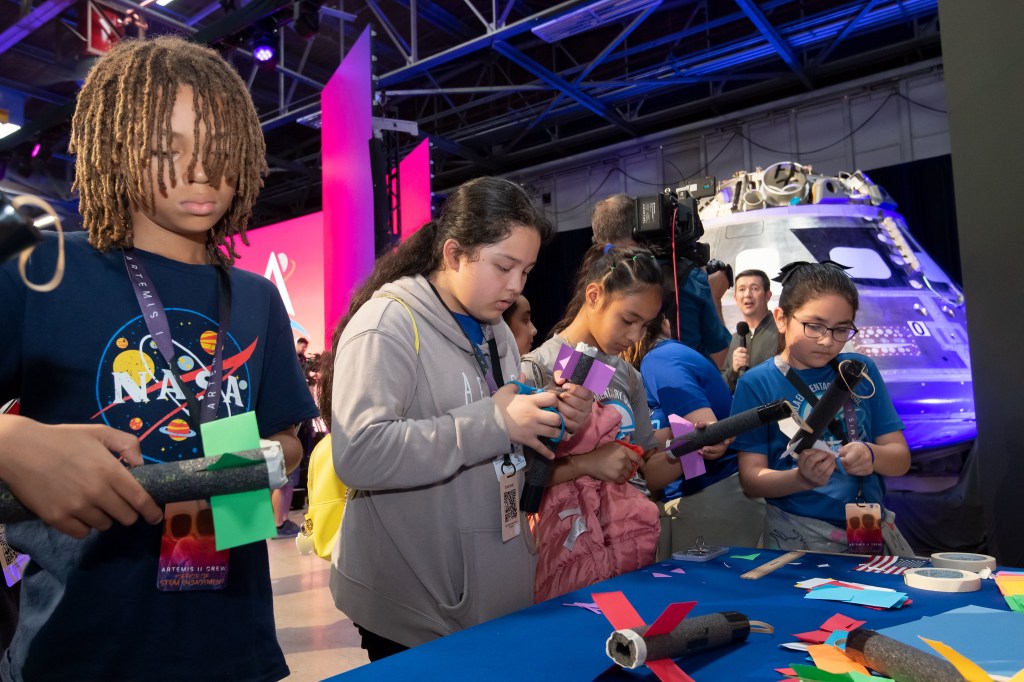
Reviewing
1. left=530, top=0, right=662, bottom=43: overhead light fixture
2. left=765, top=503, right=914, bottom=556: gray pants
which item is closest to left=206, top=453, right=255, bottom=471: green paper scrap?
left=765, top=503, right=914, bottom=556: gray pants

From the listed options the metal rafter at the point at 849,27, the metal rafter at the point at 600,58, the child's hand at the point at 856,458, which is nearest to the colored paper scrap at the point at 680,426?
the child's hand at the point at 856,458

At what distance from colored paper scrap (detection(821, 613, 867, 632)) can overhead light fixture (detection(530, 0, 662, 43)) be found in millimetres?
5955

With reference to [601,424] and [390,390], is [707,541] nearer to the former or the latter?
[601,424]

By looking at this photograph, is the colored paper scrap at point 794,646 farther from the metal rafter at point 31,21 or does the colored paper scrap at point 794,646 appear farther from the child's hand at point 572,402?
the metal rafter at point 31,21

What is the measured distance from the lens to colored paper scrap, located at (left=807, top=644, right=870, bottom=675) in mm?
924

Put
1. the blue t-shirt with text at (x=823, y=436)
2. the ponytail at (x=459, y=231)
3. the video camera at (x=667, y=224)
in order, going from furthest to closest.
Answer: the video camera at (x=667, y=224) → the blue t-shirt with text at (x=823, y=436) → the ponytail at (x=459, y=231)

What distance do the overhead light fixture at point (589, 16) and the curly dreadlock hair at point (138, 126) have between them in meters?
5.75

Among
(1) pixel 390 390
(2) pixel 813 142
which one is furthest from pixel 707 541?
(2) pixel 813 142

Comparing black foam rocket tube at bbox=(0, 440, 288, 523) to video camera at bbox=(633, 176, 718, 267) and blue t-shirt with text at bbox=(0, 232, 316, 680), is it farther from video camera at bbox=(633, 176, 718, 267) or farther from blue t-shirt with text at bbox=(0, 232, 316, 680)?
video camera at bbox=(633, 176, 718, 267)

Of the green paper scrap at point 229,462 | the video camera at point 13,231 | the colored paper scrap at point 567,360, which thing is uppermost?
the video camera at point 13,231

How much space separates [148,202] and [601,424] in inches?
42.3

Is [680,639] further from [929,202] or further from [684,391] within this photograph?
[929,202]

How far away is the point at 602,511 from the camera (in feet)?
5.61

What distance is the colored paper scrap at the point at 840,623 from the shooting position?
110cm
